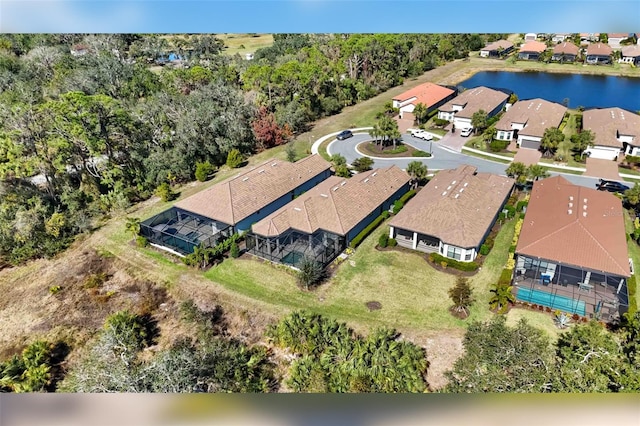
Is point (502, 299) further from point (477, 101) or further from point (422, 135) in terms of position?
point (477, 101)

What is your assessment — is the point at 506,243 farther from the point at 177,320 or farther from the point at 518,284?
the point at 177,320

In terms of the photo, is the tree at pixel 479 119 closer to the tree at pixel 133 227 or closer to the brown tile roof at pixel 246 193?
the brown tile roof at pixel 246 193

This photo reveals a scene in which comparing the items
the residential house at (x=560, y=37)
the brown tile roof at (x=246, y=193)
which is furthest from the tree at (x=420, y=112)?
the brown tile roof at (x=246, y=193)

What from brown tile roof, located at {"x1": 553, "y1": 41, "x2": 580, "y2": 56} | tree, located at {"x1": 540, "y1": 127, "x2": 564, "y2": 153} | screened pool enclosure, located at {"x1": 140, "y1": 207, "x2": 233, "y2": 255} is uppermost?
brown tile roof, located at {"x1": 553, "y1": 41, "x2": 580, "y2": 56}

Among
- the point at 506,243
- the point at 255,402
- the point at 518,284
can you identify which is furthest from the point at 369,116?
the point at 255,402

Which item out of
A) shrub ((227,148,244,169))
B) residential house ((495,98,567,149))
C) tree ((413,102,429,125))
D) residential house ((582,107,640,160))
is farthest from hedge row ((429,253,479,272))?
tree ((413,102,429,125))

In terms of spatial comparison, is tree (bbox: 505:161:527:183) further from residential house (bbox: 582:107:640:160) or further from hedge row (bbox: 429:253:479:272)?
hedge row (bbox: 429:253:479:272)
